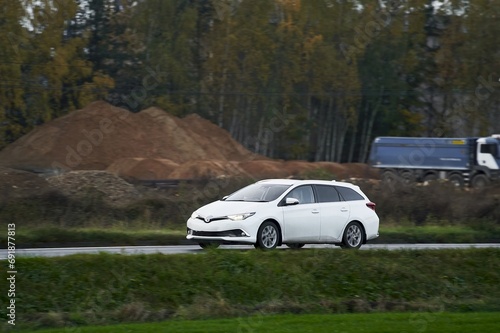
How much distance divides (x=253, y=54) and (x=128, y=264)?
165 ft

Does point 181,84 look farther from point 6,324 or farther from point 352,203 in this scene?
point 6,324

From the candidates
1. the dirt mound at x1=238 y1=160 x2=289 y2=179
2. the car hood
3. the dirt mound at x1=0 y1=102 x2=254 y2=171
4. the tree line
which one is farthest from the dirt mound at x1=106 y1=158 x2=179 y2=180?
the car hood

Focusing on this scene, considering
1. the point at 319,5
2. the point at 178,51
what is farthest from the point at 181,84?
the point at 319,5

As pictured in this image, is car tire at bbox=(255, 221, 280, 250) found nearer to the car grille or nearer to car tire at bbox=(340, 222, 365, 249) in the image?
the car grille

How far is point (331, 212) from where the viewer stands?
19516mm

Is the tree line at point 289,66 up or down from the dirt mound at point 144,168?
up

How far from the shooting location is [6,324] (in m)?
12.4

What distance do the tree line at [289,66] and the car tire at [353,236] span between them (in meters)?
42.2

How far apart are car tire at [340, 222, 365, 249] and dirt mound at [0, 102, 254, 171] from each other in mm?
31915

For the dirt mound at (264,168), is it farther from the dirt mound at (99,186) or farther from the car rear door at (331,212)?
the car rear door at (331,212)

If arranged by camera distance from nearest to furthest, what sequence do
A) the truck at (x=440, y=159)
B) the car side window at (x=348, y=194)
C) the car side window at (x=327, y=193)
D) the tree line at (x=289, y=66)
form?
1. the car side window at (x=327, y=193)
2. the car side window at (x=348, y=194)
3. the truck at (x=440, y=159)
4. the tree line at (x=289, y=66)

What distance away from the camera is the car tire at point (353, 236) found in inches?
780

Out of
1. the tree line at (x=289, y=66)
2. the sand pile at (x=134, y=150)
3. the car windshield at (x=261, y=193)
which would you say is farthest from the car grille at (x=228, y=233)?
the tree line at (x=289, y=66)

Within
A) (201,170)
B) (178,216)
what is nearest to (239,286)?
(178,216)
